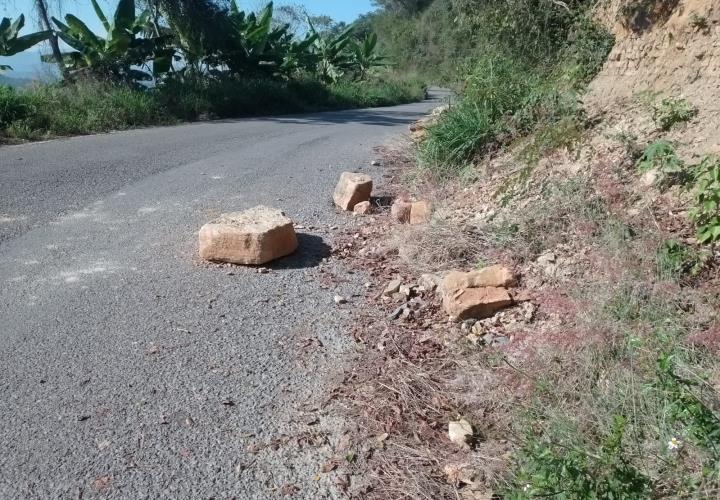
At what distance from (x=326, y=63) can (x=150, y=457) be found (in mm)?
25518

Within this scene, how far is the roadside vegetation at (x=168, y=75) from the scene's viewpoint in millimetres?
12961

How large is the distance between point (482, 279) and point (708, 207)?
1500 mm

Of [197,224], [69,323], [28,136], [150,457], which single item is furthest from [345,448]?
[28,136]

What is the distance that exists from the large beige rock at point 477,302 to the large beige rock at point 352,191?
316cm

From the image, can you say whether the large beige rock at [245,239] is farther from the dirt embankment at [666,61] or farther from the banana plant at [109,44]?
the banana plant at [109,44]

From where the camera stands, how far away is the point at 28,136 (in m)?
11.5

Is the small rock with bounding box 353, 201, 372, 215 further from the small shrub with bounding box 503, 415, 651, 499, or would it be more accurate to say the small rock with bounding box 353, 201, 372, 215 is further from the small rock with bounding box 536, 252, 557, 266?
the small shrub with bounding box 503, 415, 651, 499

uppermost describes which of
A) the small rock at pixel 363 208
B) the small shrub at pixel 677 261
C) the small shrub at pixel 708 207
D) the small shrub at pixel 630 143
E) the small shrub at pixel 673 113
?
the small shrub at pixel 673 113

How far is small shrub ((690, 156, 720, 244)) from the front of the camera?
155 inches

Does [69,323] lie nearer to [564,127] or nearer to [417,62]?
[564,127]

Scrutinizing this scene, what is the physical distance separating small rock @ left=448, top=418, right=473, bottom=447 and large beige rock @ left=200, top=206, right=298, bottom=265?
9.28ft

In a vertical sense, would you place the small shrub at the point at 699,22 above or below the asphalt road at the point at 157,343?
above

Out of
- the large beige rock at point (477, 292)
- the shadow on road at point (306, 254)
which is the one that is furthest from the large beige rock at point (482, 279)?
the shadow on road at point (306, 254)

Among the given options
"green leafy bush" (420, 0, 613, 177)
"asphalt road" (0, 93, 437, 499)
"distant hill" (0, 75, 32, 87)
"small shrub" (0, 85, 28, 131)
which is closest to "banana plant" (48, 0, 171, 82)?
"distant hill" (0, 75, 32, 87)
